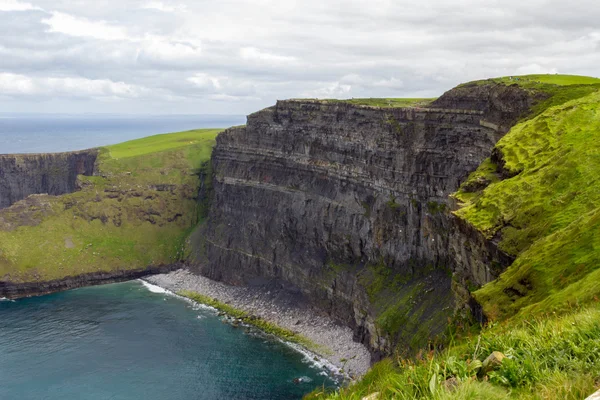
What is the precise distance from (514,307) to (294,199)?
86.8m

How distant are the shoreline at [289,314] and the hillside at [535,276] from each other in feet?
133

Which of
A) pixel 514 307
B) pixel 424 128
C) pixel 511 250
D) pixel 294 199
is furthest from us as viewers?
pixel 294 199

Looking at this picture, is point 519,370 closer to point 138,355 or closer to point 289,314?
point 138,355

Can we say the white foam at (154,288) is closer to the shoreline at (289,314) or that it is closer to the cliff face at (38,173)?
the shoreline at (289,314)

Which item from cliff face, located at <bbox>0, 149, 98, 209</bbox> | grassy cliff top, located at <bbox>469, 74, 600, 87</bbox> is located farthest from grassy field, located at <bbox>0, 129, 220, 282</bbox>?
grassy cliff top, located at <bbox>469, 74, 600, 87</bbox>

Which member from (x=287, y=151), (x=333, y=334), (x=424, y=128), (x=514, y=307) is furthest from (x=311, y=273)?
(x=514, y=307)

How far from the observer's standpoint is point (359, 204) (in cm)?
10144

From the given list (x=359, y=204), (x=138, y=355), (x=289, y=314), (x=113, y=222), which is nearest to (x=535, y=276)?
(x=359, y=204)

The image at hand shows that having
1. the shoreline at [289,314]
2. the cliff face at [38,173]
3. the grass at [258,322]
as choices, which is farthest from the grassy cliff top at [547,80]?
the cliff face at [38,173]

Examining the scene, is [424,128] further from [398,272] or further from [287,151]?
[287,151]

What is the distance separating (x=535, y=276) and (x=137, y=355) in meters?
74.4

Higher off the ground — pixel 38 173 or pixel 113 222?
pixel 38 173

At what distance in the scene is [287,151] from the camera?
395ft

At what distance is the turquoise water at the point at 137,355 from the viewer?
255 feet
